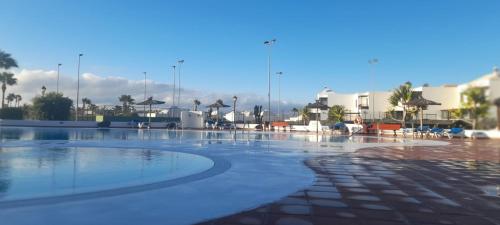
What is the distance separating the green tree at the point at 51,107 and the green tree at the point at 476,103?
5456 cm

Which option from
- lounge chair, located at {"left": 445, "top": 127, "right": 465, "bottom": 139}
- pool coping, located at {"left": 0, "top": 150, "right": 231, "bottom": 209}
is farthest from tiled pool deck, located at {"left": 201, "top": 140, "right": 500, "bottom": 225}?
lounge chair, located at {"left": 445, "top": 127, "right": 465, "bottom": 139}

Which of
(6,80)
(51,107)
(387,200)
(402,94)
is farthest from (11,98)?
(387,200)

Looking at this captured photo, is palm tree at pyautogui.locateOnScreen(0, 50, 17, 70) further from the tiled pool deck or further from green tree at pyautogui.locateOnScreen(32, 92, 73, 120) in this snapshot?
the tiled pool deck

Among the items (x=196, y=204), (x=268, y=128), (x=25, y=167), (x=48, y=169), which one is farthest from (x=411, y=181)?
(x=268, y=128)

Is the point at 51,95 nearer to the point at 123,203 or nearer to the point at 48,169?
the point at 48,169

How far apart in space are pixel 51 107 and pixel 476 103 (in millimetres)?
54916

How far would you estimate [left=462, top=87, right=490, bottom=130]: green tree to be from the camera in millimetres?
3301

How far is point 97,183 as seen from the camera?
22.7ft

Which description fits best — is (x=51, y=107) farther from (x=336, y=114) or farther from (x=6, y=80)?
(x=336, y=114)

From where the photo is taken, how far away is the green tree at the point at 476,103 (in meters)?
3.30

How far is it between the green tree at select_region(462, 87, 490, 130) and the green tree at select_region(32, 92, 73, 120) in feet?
179

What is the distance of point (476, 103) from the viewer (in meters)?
3.58

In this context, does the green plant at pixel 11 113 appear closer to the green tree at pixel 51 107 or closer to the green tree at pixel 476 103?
the green tree at pixel 51 107

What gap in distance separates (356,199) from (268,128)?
1633 inches
